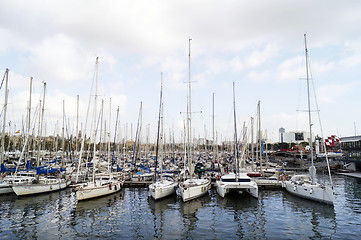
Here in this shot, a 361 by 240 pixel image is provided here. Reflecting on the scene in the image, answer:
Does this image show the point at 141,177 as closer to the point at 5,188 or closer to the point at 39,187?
the point at 39,187

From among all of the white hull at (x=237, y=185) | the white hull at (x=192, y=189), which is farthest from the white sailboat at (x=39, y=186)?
the white hull at (x=237, y=185)

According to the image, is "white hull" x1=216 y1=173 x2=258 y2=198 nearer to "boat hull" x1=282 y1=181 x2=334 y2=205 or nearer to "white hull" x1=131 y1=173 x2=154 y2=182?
"boat hull" x1=282 y1=181 x2=334 y2=205

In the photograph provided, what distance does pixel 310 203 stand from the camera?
2592 cm

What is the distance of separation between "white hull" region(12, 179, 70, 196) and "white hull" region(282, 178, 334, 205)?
34894 millimetres

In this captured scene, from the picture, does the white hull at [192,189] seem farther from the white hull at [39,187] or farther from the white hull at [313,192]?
the white hull at [39,187]

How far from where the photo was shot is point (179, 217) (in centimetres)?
2150

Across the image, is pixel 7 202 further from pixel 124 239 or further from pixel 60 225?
pixel 124 239

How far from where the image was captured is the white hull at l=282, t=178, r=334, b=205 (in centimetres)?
2458

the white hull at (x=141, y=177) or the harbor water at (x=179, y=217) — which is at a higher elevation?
the white hull at (x=141, y=177)

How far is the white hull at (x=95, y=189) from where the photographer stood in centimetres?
2725

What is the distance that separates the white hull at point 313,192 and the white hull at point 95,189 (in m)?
25.5

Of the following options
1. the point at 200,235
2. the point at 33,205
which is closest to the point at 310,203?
the point at 200,235

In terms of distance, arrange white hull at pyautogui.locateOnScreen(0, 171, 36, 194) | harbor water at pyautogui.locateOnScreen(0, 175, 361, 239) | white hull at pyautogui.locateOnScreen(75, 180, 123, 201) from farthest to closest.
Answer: white hull at pyautogui.locateOnScreen(0, 171, 36, 194), white hull at pyautogui.locateOnScreen(75, 180, 123, 201), harbor water at pyautogui.locateOnScreen(0, 175, 361, 239)

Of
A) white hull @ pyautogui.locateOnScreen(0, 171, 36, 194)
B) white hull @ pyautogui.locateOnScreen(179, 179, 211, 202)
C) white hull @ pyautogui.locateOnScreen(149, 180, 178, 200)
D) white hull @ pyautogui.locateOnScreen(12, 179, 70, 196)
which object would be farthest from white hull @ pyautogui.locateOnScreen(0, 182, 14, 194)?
white hull @ pyautogui.locateOnScreen(179, 179, 211, 202)
